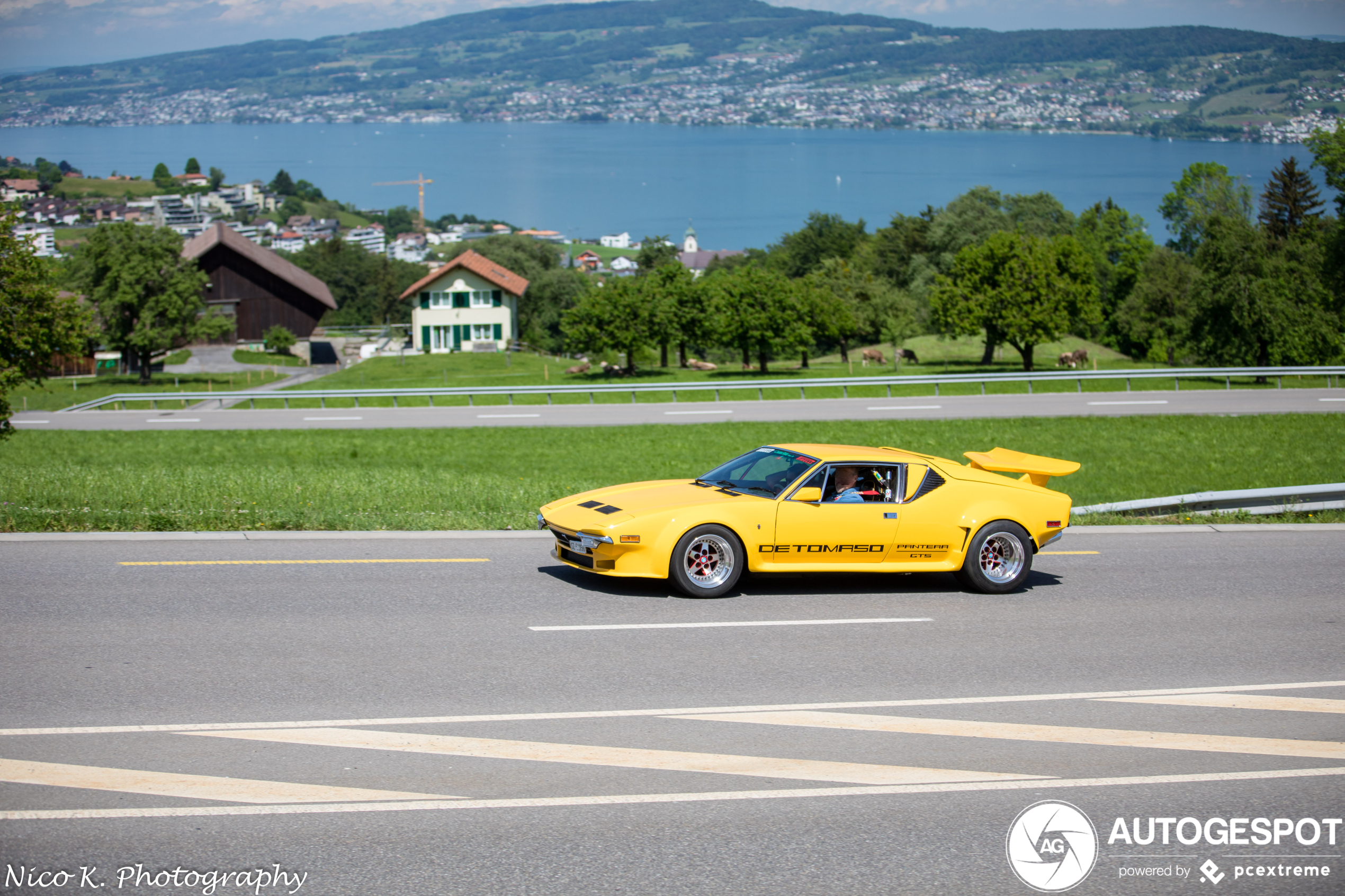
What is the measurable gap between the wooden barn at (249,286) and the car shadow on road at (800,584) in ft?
219

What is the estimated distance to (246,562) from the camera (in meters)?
10.4

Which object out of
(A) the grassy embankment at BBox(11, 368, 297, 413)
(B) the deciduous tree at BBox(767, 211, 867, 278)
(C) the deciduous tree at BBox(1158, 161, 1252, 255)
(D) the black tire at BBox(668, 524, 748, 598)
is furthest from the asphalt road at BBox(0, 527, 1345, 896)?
(B) the deciduous tree at BBox(767, 211, 867, 278)

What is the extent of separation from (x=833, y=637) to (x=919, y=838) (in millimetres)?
3353

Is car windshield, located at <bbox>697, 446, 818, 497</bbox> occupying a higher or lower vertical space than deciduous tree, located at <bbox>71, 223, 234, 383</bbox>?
lower

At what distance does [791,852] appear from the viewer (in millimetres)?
4801

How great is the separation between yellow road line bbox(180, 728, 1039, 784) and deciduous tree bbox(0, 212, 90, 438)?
15.1 meters

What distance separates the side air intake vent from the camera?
9.87 m

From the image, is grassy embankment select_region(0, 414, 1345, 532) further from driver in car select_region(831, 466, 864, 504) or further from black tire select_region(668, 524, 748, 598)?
driver in car select_region(831, 466, 864, 504)

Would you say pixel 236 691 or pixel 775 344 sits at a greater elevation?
pixel 775 344

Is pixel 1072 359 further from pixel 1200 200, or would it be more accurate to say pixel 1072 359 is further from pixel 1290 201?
pixel 1200 200

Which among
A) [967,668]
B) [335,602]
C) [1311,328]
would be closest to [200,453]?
[335,602]

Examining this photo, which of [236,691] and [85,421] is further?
[85,421]

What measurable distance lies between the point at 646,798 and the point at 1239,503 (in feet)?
39.9

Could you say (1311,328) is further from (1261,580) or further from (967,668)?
(967,668)
